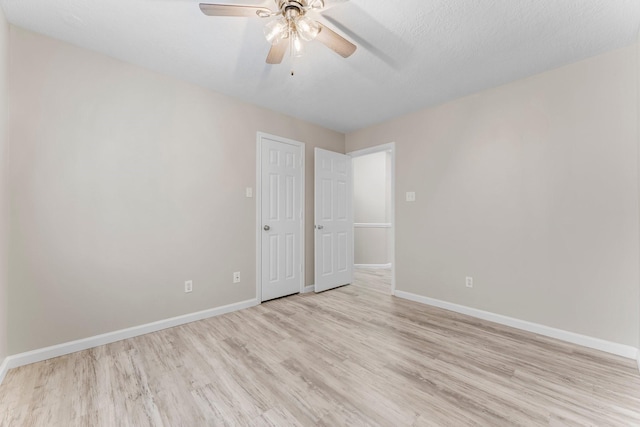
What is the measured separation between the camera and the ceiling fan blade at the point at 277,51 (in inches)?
68.3

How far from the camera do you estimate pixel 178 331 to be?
2492 millimetres

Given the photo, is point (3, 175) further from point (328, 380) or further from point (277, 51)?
point (328, 380)

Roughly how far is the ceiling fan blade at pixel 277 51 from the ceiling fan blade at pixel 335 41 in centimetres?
25

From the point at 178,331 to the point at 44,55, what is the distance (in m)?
2.49

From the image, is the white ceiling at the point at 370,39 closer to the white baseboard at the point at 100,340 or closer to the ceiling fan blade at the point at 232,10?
the ceiling fan blade at the point at 232,10

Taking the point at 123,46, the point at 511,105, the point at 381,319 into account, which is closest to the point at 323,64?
the point at 123,46

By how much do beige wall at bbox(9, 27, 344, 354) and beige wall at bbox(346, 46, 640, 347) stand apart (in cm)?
233

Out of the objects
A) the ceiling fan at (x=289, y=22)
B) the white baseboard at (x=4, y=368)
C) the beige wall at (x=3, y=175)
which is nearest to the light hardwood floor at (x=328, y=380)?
the white baseboard at (x=4, y=368)

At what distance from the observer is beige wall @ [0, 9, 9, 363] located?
5.80ft

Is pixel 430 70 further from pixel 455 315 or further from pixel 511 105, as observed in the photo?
pixel 455 315

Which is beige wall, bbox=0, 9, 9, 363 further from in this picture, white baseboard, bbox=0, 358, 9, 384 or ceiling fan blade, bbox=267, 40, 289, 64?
ceiling fan blade, bbox=267, 40, 289, 64

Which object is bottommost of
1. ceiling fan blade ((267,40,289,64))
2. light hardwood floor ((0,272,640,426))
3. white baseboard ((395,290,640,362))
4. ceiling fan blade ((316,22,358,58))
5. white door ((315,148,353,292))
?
light hardwood floor ((0,272,640,426))

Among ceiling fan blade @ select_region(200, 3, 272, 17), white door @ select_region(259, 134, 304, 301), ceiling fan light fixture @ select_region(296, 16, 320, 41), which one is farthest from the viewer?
white door @ select_region(259, 134, 304, 301)

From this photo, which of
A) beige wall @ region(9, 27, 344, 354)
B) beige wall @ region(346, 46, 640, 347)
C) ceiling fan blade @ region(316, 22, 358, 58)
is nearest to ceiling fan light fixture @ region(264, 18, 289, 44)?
ceiling fan blade @ region(316, 22, 358, 58)
